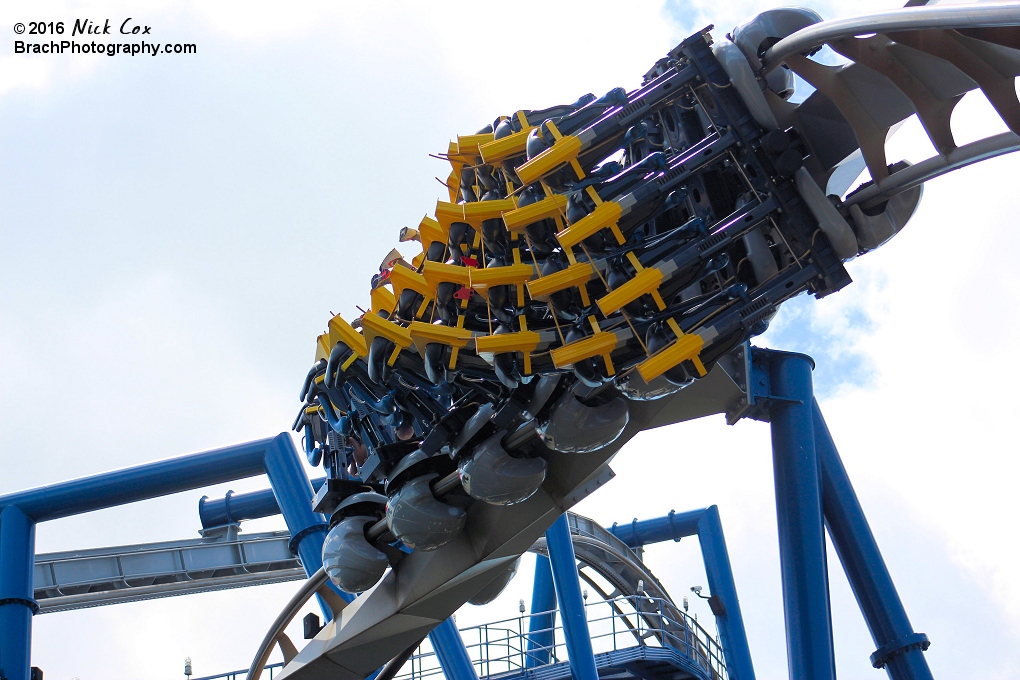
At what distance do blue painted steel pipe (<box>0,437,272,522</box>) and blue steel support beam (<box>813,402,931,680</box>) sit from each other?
4.60 metres

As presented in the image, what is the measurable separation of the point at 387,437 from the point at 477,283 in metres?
1.79

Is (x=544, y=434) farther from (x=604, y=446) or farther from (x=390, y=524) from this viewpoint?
(x=390, y=524)

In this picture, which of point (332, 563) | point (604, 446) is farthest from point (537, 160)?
point (332, 563)

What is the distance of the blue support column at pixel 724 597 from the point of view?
38.6 ft

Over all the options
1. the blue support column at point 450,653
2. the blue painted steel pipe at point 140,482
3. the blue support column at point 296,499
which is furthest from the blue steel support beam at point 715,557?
the blue painted steel pipe at point 140,482

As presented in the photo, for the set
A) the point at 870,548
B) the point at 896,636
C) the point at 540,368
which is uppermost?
the point at 540,368

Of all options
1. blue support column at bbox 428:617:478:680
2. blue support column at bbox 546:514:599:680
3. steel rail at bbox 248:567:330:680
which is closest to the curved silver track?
blue support column at bbox 546:514:599:680

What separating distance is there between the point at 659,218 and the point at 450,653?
16.2 feet

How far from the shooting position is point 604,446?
18.6 ft

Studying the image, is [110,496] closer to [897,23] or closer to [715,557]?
[715,557]

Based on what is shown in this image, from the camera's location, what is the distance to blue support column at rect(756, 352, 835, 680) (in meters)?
5.95

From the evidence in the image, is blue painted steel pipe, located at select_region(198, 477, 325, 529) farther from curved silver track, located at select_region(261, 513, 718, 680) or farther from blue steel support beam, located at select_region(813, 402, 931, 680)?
blue steel support beam, located at select_region(813, 402, 931, 680)

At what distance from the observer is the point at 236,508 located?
12812 mm

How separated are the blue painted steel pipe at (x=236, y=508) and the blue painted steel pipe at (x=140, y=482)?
8.96 feet
